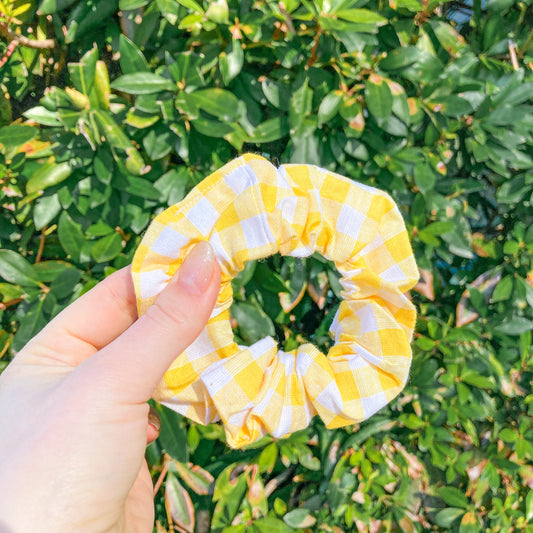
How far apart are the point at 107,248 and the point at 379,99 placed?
57 centimetres

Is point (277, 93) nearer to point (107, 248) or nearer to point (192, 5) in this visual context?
point (192, 5)

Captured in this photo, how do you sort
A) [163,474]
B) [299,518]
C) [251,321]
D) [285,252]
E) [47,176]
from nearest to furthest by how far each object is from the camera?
[285,252], [47,176], [251,321], [163,474], [299,518]

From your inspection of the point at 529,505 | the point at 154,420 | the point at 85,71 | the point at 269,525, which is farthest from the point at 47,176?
the point at 529,505

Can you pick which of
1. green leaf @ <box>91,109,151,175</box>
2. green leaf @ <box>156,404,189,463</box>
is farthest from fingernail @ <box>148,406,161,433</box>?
green leaf @ <box>91,109,151,175</box>

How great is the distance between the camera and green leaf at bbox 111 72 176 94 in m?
0.73

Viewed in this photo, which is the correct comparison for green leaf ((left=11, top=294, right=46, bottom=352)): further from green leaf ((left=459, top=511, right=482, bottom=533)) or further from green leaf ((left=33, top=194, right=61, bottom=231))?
green leaf ((left=459, top=511, right=482, bottom=533))

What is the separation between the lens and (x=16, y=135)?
0.79 m

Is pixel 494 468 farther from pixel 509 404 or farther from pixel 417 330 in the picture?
pixel 417 330

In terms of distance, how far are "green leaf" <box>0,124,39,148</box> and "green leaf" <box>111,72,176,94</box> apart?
19 centimetres

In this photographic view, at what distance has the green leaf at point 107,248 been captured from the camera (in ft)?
2.74

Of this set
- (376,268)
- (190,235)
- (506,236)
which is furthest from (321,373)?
(506,236)

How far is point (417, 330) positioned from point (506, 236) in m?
0.32

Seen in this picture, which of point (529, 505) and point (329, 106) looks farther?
point (529, 505)

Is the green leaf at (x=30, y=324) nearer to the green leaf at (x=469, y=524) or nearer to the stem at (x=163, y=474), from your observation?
the stem at (x=163, y=474)
